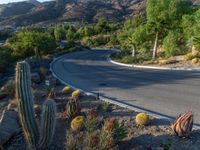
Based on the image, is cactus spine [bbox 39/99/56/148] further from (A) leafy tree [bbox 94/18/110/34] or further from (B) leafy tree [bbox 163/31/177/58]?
(A) leafy tree [bbox 94/18/110/34]

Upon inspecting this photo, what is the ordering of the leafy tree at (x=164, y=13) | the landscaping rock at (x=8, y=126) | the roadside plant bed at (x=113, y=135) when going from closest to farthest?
the roadside plant bed at (x=113, y=135) → the landscaping rock at (x=8, y=126) → the leafy tree at (x=164, y=13)

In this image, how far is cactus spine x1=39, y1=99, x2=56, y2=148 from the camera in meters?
10.4

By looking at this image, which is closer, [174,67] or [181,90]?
[181,90]

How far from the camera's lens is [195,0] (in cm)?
19000

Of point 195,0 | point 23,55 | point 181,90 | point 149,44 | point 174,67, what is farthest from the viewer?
point 195,0

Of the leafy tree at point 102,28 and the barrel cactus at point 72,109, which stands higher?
the barrel cactus at point 72,109

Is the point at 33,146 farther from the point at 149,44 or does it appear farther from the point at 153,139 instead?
the point at 149,44

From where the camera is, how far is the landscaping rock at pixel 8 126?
11.6m

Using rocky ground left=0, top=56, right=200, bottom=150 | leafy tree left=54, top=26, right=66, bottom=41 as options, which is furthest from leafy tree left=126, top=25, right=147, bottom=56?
leafy tree left=54, top=26, right=66, bottom=41

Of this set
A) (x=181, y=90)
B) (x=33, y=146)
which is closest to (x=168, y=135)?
(x=33, y=146)

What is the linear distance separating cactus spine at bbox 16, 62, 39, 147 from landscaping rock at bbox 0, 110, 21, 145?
1.21 metres

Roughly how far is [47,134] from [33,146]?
1.85ft

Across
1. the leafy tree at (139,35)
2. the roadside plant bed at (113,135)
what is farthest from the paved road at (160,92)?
the leafy tree at (139,35)

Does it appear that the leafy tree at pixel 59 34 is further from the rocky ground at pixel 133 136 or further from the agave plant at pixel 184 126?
the agave plant at pixel 184 126
